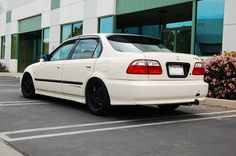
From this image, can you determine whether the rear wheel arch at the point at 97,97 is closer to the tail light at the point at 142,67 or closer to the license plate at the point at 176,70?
the tail light at the point at 142,67

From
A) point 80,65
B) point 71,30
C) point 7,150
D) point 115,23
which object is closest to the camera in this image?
point 7,150

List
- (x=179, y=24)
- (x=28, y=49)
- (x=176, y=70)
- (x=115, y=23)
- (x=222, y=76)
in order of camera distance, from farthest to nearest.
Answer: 1. (x=28, y=49)
2. (x=115, y=23)
3. (x=179, y=24)
4. (x=222, y=76)
5. (x=176, y=70)

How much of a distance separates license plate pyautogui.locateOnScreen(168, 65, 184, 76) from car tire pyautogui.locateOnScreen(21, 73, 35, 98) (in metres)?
3.99

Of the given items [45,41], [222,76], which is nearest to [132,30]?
[45,41]

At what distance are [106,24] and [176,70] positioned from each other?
504 inches

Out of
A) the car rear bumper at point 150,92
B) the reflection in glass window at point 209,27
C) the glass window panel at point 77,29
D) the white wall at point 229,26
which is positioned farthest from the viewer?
the glass window panel at point 77,29

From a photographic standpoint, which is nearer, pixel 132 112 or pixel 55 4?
pixel 132 112

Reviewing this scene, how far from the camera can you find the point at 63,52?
8648mm

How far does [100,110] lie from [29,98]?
3.25 metres

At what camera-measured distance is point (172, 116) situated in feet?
24.4

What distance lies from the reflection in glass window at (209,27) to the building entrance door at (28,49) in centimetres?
1847

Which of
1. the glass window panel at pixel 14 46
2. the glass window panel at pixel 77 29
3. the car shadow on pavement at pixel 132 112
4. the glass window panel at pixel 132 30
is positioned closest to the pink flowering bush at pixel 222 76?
the car shadow on pavement at pixel 132 112

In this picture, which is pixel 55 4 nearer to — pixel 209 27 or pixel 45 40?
pixel 45 40

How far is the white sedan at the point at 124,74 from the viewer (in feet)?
21.4
